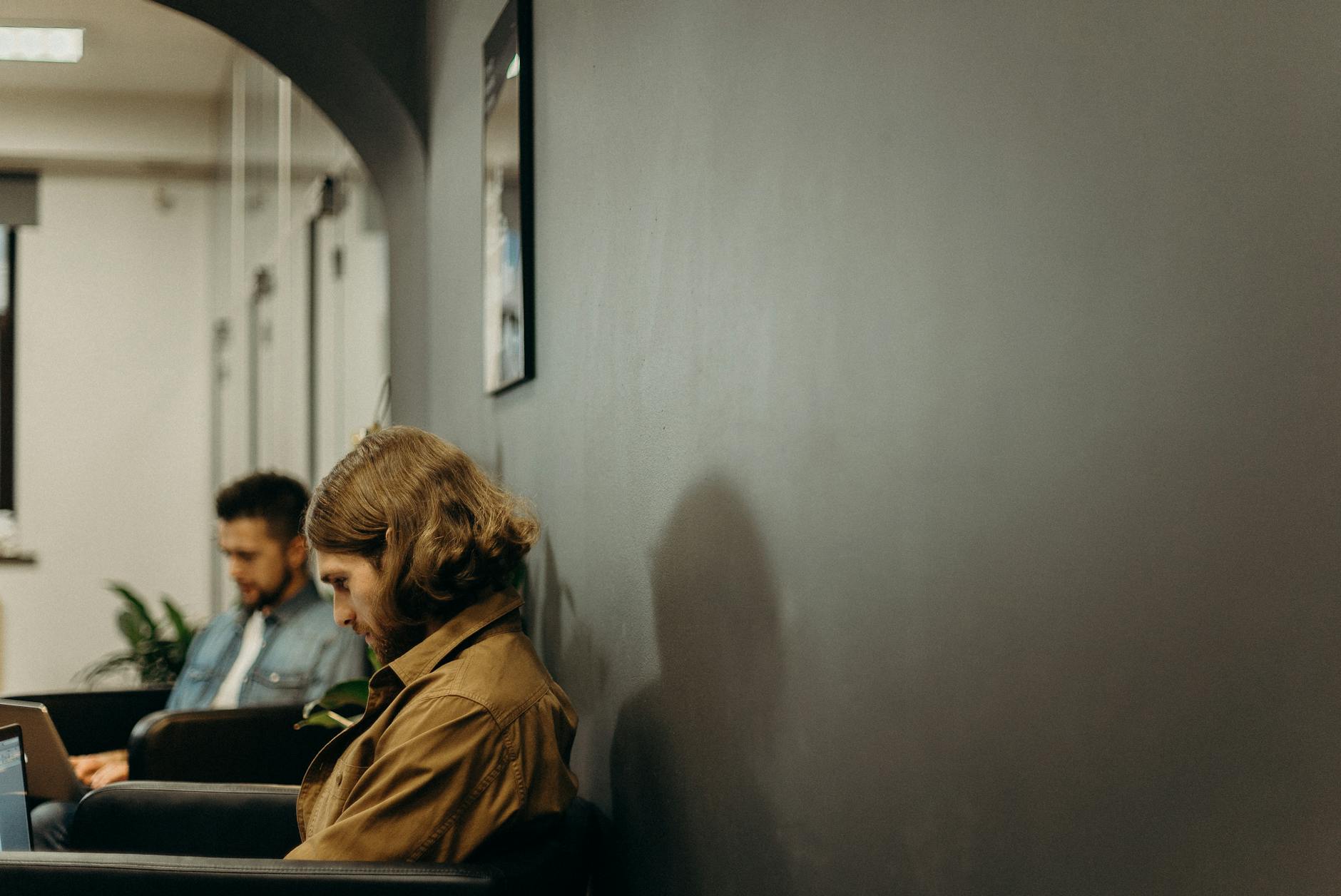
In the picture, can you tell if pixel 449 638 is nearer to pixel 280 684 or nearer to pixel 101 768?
pixel 280 684

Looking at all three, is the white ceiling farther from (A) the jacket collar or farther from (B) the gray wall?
(B) the gray wall

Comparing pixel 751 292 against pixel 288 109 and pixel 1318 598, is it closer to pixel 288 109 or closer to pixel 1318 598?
pixel 1318 598

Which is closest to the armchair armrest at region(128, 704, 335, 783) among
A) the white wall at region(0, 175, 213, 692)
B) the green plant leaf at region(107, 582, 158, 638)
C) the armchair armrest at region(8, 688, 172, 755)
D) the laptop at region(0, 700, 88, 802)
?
the laptop at region(0, 700, 88, 802)

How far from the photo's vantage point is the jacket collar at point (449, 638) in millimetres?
1510

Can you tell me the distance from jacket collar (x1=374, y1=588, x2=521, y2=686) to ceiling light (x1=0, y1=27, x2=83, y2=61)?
4.49 m

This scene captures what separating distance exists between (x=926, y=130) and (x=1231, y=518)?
391mm

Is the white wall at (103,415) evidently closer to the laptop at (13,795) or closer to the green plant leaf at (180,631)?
the green plant leaf at (180,631)

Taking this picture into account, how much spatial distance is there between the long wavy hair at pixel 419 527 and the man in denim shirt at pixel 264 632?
1285mm

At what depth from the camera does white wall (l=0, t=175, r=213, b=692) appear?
258 inches

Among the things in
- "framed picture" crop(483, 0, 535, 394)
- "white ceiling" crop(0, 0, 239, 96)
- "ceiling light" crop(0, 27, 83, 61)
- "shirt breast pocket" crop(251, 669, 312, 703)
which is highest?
"white ceiling" crop(0, 0, 239, 96)

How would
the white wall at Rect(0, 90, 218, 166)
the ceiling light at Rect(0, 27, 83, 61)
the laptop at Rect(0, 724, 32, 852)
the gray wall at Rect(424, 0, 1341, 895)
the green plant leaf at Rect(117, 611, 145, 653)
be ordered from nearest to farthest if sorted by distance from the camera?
the gray wall at Rect(424, 0, 1341, 895)
the laptop at Rect(0, 724, 32, 852)
the ceiling light at Rect(0, 27, 83, 61)
the green plant leaf at Rect(117, 611, 145, 653)
the white wall at Rect(0, 90, 218, 166)

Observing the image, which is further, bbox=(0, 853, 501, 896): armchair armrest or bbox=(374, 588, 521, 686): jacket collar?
bbox=(374, 588, 521, 686): jacket collar

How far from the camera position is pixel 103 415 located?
22.0 ft

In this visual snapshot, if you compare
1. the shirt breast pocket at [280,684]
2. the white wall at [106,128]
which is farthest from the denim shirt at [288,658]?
the white wall at [106,128]
